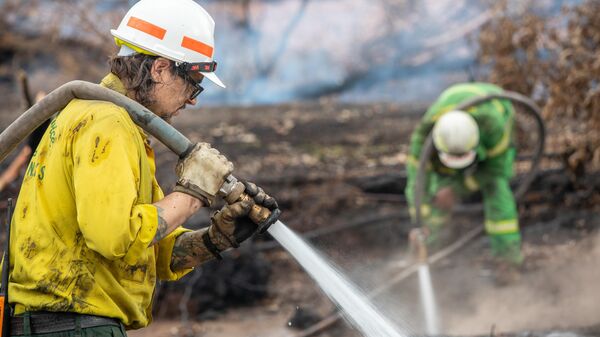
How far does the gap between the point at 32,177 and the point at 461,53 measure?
43.4 ft

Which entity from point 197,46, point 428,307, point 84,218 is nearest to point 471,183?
point 428,307

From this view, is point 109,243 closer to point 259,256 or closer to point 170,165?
point 259,256

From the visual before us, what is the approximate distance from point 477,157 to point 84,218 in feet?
19.9

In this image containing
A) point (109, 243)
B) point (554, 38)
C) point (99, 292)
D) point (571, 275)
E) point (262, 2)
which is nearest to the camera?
point (109, 243)

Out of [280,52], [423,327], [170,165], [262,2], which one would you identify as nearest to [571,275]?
[423,327]

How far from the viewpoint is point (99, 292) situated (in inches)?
110

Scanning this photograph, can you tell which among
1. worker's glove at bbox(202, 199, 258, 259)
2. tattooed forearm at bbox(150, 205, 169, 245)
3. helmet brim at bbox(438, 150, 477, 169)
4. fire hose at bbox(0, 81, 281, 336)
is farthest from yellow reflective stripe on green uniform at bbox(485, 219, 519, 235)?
tattooed forearm at bbox(150, 205, 169, 245)

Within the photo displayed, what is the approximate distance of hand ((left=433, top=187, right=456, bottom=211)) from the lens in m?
8.62

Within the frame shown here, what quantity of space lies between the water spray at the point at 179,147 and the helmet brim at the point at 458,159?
15.7 feet

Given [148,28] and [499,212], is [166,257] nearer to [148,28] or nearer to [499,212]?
[148,28]

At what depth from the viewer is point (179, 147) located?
300cm

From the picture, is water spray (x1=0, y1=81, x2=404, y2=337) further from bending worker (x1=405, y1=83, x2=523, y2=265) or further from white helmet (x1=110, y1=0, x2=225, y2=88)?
bending worker (x1=405, y1=83, x2=523, y2=265)

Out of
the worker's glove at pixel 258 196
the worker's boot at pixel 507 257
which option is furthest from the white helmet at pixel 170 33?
the worker's boot at pixel 507 257

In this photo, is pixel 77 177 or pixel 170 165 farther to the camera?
pixel 170 165
